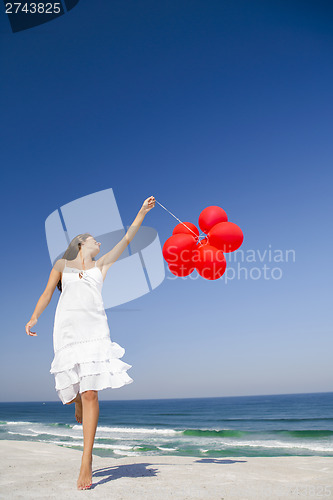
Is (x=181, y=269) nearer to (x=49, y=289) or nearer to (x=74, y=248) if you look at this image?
(x=74, y=248)

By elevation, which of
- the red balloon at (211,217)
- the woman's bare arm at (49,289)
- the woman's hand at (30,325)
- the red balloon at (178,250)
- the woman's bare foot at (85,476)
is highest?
the red balloon at (211,217)

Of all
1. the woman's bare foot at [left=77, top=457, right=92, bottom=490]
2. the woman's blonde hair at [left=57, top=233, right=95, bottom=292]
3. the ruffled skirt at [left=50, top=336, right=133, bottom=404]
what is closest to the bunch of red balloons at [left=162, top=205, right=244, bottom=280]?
the woman's blonde hair at [left=57, top=233, right=95, bottom=292]

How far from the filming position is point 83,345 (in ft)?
10.6

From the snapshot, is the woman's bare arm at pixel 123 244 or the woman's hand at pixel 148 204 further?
the woman's hand at pixel 148 204

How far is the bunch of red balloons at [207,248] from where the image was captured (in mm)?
4613

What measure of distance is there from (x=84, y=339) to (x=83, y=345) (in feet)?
0.16

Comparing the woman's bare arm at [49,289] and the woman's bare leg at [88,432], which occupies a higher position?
the woman's bare arm at [49,289]

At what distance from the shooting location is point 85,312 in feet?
10.8

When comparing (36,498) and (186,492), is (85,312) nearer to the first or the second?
(36,498)

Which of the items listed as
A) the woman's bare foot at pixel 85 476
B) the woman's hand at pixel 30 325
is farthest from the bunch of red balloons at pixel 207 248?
the woman's bare foot at pixel 85 476

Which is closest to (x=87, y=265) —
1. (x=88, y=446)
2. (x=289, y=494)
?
(x=88, y=446)

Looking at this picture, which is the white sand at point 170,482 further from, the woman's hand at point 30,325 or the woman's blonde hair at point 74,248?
the woman's blonde hair at point 74,248

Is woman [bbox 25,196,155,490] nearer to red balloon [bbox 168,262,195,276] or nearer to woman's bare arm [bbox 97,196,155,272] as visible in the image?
woman's bare arm [bbox 97,196,155,272]

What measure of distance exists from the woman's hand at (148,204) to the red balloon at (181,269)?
1.25m
